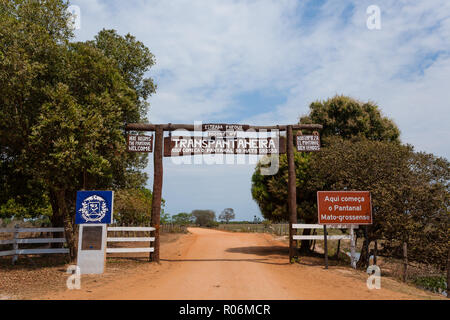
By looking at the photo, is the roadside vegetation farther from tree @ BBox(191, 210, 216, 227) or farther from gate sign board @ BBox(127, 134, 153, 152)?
tree @ BBox(191, 210, 216, 227)

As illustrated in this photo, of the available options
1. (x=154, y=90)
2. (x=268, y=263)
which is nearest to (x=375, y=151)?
(x=268, y=263)

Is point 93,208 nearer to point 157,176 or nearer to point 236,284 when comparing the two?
point 157,176

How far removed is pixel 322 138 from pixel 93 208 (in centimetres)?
1471

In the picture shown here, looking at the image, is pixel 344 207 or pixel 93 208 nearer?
pixel 93 208

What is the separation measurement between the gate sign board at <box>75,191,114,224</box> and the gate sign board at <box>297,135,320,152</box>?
9.01 m

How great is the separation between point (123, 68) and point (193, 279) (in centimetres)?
1260

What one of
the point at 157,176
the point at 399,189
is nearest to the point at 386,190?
A: the point at 399,189

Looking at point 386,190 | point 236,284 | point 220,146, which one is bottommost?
point 236,284

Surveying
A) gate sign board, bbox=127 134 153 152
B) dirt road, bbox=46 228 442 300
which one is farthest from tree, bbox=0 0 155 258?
dirt road, bbox=46 228 442 300

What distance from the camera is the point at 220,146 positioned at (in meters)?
14.6

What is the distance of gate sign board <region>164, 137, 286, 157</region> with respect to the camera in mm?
14352

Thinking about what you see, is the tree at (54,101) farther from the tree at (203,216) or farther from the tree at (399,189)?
the tree at (203,216)

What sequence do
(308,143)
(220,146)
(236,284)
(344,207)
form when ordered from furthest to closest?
(308,143)
(220,146)
(344,207)
(236,284)

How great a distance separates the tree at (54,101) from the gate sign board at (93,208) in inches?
55.1
